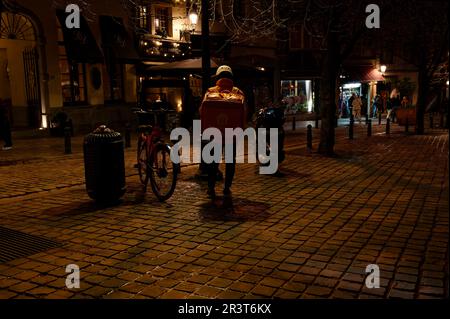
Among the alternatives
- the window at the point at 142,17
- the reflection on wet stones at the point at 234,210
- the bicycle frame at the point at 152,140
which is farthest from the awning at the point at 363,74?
the reflection on wet stones at the point at 234,210

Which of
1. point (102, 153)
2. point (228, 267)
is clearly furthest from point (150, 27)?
point (228, 267)

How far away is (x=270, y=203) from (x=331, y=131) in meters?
5.89

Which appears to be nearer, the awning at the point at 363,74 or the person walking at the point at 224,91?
the person walking at the point at 224,91

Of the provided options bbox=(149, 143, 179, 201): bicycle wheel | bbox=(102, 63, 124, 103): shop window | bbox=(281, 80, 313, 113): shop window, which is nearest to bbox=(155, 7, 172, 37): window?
bbox=(102, 63, 124, 103): shop window

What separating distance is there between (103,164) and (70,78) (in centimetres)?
1395

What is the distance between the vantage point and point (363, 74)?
34.5 m

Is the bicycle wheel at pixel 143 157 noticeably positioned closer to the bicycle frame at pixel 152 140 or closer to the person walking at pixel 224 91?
the bicycle frame at pixel 152 140

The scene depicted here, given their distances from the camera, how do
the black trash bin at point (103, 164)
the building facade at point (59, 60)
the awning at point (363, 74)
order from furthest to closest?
the awning at point (363, 74) < the building facade at point (59, 60) < the black trash bin at point (103, 164)

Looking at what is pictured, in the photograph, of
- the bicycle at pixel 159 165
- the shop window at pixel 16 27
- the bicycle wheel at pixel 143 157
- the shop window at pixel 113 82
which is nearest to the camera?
the bicycle at pixel 159 165

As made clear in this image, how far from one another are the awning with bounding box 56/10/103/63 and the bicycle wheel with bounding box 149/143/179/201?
1253cm

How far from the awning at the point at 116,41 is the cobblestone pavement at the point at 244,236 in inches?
470

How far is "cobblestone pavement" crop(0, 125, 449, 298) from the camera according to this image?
4109 mm

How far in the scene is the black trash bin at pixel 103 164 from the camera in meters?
6.94

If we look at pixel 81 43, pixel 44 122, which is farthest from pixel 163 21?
pixel 44 122
